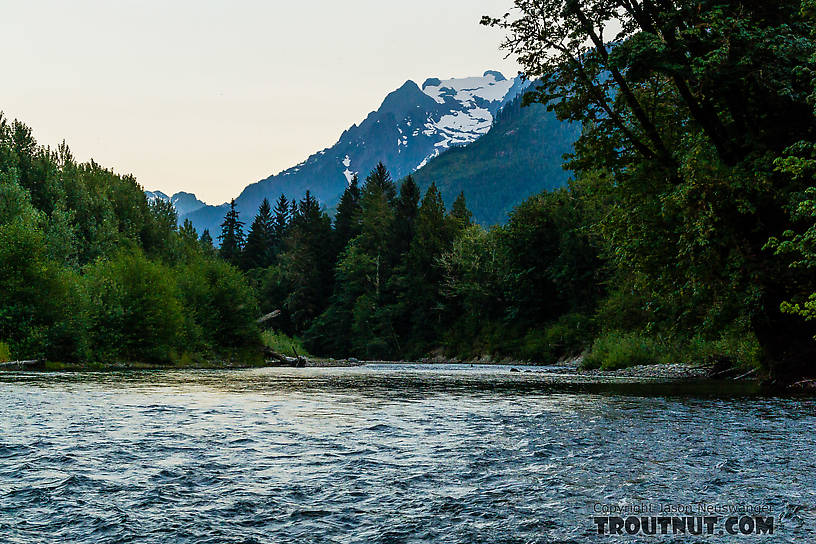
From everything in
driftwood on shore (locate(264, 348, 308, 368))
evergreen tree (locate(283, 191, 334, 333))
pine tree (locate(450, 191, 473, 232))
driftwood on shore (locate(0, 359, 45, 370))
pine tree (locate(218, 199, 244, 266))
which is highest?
pine tree (locate(218, 199, 244, 266))

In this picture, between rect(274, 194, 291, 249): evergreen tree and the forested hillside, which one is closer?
the forested hillside

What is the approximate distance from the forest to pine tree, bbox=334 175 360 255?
65.7 feet

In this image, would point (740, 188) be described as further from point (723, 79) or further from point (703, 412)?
point (703, 412)

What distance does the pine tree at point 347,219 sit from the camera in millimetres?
125250

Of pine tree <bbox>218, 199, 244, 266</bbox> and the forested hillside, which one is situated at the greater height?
pine tree <bbox>218, 199, 244, 266</bbox>

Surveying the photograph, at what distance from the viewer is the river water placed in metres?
6.53

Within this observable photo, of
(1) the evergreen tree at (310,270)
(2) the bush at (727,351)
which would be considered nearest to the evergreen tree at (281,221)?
(1) the evergreen tree at (310,270)

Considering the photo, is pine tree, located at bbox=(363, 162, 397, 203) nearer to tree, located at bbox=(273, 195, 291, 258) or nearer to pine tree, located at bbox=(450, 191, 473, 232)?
pine tree, located at bbox=(450, 191, 473, 232)

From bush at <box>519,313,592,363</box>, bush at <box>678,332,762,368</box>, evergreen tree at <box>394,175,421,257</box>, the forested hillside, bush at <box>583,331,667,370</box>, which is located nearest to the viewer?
bush at <box>678,332,762,368</box>

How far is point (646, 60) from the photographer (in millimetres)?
19938

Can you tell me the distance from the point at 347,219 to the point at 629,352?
89.4 m

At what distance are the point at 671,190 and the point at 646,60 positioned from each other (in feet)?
14.1

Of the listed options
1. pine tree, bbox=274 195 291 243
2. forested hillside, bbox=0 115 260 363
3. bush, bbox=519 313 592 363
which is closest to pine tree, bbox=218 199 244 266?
pine tree, bbox=274 195 291 243

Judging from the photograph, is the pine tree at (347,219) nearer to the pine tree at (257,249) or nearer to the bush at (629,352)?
the pine tree at (257,249)
